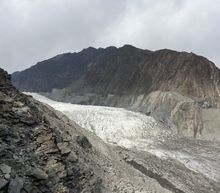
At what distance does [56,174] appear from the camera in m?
18.5

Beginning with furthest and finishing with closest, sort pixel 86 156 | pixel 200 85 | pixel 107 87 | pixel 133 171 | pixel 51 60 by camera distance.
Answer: pixel 51 60
pixel 107 87
pixel 200 85
pixel 133 171
pixel 86 156

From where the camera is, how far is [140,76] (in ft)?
292

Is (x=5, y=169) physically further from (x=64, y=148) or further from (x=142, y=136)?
(x=142, y=136)

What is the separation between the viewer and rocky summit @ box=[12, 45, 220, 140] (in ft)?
239

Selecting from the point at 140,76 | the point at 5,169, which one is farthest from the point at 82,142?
the point at 140,76

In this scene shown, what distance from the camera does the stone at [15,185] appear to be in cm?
1581

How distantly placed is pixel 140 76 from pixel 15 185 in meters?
73.4

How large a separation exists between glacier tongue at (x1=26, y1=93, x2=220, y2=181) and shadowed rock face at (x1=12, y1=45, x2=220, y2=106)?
87.8ft

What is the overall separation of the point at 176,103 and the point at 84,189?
2221 inches

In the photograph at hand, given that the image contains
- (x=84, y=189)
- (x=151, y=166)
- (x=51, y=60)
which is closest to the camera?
(x=84, y=189)

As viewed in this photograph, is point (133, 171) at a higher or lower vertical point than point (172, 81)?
lower

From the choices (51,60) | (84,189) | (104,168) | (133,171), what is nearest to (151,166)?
(133,171)

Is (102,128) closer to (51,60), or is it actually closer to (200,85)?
(200,85)

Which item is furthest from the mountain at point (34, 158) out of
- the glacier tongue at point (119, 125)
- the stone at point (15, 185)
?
the glacier tongue at point (119, 125)
